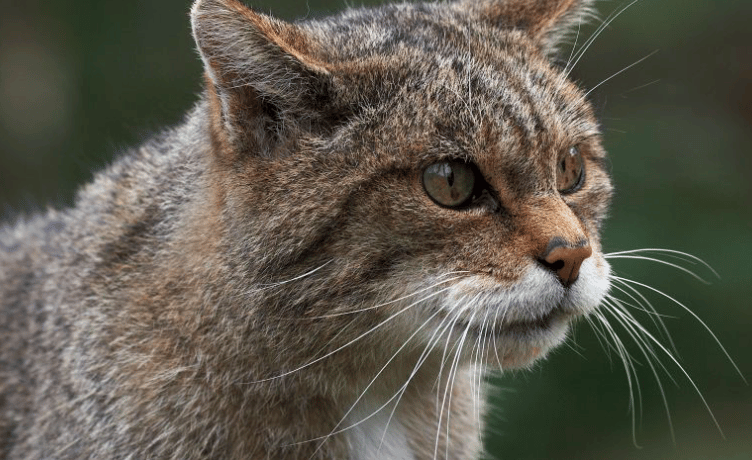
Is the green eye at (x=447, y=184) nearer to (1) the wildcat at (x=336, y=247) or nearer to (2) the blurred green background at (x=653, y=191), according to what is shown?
(1) the wildcat at (x=336, y=247)

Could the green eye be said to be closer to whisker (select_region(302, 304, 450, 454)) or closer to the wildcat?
the wildcat

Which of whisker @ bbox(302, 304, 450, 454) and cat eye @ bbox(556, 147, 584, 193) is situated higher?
cat eye @ bbox(556, 147, 584, 193)

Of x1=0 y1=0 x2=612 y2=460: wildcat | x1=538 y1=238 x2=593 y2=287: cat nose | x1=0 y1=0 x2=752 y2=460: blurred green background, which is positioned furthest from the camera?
x1=0 y1=0 x2=752 y2=460: blurred green background

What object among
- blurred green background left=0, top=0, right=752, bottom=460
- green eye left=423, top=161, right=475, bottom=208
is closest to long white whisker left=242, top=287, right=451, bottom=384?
green eye left=423, top=161, right=475, bottom=208

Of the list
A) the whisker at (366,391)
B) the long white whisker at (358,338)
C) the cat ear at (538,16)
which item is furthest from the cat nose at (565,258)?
the cat ear at (538,16)

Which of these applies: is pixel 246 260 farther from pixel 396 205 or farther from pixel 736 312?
pixel 736 312

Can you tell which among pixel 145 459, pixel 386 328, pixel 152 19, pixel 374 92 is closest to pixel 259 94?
pixel 374 92
